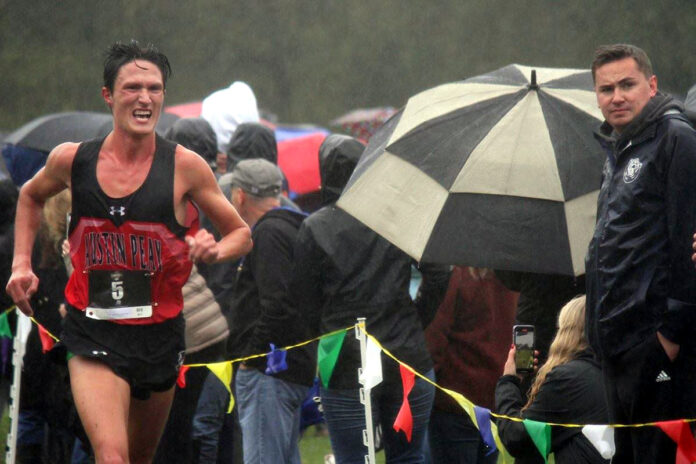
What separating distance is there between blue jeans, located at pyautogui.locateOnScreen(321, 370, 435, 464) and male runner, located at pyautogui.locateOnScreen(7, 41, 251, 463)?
97 centimetres

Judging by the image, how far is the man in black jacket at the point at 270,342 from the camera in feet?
21.7

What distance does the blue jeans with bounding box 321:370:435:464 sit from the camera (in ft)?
20.5

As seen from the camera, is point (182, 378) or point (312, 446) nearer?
point (182, 378)

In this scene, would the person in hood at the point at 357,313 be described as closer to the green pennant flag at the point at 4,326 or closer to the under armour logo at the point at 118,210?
the under armour logo at the point at 118,210

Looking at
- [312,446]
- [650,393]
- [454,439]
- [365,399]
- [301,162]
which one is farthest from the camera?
[301,162]

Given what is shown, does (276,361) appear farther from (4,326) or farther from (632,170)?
(632,170)

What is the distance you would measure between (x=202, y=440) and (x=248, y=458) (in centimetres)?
74

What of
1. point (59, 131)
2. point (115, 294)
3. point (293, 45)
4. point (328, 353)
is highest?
point (293, 45)

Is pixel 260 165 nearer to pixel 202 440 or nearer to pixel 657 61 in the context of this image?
pixel 202 440

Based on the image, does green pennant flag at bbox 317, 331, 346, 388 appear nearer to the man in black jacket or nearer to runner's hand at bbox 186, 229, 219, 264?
the man in black jacket

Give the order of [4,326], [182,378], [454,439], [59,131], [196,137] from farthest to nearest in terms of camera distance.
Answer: [59,131]
[196,137]
[4,326]
[454,439]
[182,378]

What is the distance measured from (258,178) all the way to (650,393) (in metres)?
2.85

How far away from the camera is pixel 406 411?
6039 mm

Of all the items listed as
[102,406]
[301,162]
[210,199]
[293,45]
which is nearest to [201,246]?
[210,199]
